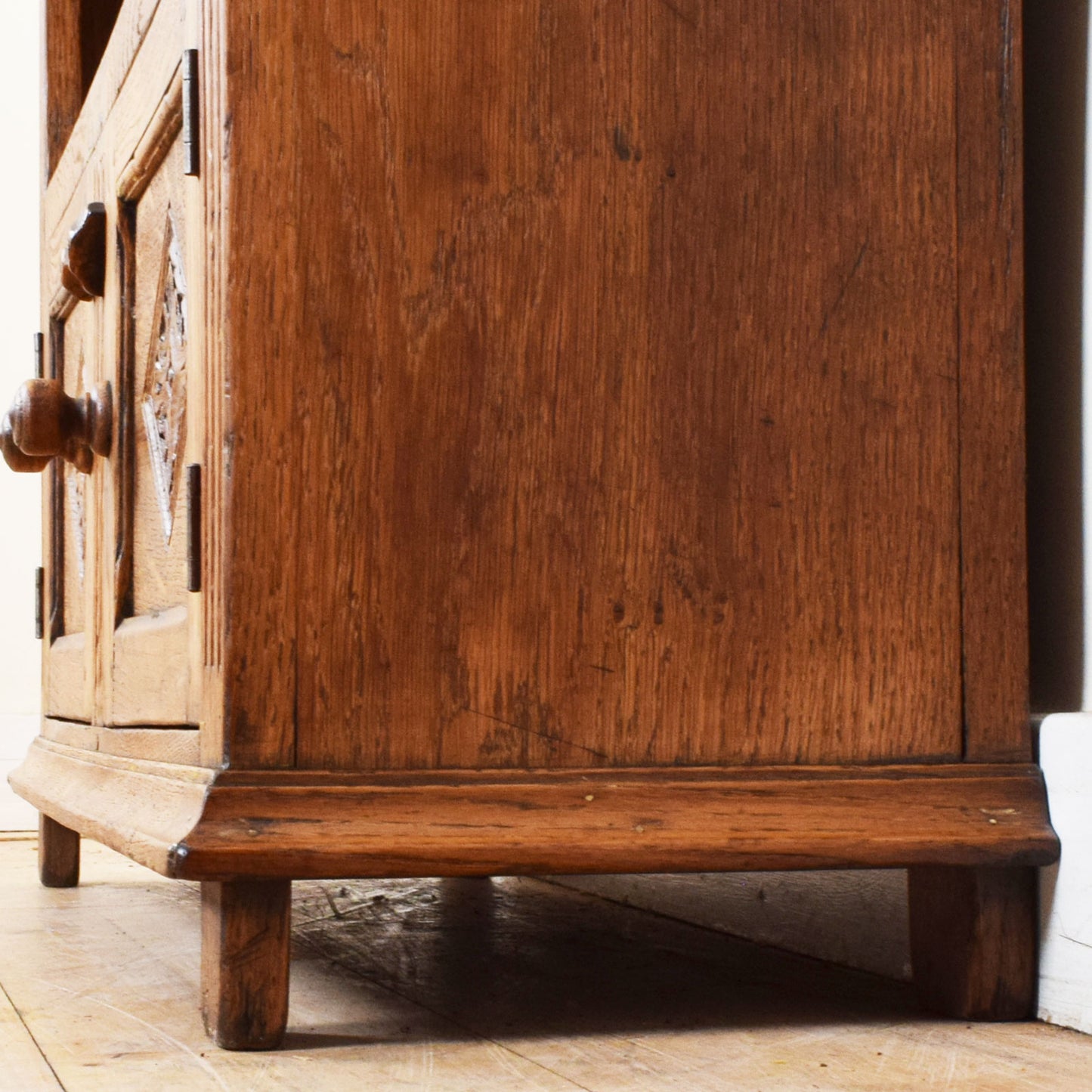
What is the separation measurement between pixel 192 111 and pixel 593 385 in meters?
0.26

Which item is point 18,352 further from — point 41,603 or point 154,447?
point 154,447

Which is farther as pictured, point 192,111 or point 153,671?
point 153,671

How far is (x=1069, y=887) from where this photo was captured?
2.55ft

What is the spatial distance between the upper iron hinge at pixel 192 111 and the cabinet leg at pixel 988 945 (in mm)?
550

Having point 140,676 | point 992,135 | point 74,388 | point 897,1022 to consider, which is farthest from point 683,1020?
point 74,388

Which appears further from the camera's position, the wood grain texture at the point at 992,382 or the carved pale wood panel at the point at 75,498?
the carved pale wood panel at the point at 75,498

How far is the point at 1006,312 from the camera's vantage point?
0.84 meters

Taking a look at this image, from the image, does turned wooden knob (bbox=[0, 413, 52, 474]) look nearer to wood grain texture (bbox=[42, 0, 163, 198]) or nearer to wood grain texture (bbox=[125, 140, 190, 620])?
wood grain texture (bbox=[125, 140, 190, 620])

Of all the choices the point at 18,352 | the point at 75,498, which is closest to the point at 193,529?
the point at 75,498

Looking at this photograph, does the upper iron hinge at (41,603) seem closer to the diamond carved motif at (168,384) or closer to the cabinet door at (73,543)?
the cabinet door at (73,543)

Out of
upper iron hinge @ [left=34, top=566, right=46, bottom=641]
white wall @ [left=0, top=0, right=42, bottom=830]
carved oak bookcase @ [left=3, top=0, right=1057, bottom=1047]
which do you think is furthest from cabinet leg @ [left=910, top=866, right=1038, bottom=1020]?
white wall @ [left=0, top=0, right=42, bottom=830]

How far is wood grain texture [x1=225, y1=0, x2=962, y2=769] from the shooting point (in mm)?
734

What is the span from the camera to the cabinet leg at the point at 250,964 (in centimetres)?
70

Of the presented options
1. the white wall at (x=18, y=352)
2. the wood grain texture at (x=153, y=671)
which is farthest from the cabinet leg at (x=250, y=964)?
the white wall at (x=18, y=352)
